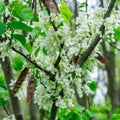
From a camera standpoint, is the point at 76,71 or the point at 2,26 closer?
the point at 2,26

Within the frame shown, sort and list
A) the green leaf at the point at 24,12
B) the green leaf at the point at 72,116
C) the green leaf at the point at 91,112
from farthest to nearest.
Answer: the green leaf at the point at 91,112 < the green leaf at the point at 72,116 < the green leaf at the point at 24,12

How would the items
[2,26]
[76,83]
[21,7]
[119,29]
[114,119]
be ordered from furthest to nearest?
[114,119]
[119,29]
[76,83]
[2,26]
[21,7]

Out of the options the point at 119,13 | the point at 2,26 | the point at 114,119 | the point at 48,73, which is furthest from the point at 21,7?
the point at 114,119

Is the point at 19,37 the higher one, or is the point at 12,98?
the point at 19,37

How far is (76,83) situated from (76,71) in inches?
5.9

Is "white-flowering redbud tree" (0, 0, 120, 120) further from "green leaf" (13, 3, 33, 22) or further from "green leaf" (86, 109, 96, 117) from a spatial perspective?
"green leaf" (86, 109, 96, 117)

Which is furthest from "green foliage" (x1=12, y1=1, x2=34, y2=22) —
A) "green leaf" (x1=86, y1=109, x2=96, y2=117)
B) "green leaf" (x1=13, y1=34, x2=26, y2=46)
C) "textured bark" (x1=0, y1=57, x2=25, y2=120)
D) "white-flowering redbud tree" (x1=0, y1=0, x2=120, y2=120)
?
"green leaf" (x1=86, y1=109, x2=96, y2=117)

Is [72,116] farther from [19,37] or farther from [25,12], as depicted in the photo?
[25,12]

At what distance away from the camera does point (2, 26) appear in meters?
1.54

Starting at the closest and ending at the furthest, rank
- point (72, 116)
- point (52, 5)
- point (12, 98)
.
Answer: point (52, 5) < point (72, 116) < point (12, 98)

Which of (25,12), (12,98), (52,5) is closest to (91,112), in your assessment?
(12,98)

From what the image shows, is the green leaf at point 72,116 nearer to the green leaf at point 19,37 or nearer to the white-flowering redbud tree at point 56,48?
the white-flowering redbud tree at point 56,48

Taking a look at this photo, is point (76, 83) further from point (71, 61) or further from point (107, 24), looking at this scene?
point (107, 24)

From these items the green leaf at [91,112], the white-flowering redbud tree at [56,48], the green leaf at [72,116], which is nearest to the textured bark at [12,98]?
the white-flowering redbud tree at [56,48]
